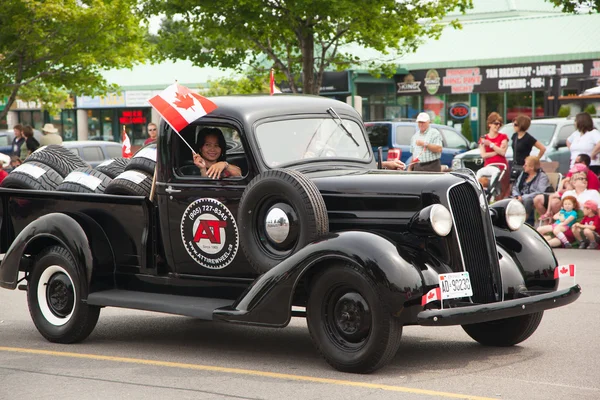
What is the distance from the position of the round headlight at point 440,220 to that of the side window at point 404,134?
1871 centimetres

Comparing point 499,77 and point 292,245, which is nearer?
point 292,245

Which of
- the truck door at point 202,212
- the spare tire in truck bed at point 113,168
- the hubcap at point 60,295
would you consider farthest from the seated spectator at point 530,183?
the hubcap at point 60,295

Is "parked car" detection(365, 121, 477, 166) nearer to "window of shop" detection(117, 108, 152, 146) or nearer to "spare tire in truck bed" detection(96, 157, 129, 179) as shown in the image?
"spare tire in truck bed" detection(96, 157, 129, 179)

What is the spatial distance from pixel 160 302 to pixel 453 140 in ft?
63.9

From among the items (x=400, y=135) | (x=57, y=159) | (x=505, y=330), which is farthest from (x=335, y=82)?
(x=505, y=330)

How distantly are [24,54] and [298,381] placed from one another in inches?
826

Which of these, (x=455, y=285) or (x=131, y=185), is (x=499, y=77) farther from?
(x=455, y=285)

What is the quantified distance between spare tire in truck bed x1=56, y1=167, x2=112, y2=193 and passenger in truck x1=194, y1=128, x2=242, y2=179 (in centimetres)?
117

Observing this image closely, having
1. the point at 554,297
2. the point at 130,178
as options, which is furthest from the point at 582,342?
the point at 130,178

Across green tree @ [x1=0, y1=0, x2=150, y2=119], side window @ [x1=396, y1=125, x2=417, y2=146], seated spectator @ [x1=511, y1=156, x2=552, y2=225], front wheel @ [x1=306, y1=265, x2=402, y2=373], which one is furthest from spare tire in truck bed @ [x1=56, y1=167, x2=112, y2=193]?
side window @ [x1=396, y1=125, x2=417, y2=146]

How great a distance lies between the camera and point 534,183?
15.2 m

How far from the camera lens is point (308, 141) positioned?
7.48 m

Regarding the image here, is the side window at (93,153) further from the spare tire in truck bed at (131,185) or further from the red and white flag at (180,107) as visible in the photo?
the red and white flag at (180,107)

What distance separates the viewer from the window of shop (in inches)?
1646
